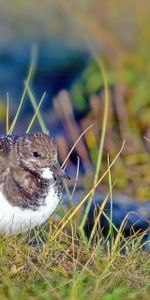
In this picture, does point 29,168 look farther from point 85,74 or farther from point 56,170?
point 85,74

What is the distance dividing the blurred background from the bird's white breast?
1929 mm

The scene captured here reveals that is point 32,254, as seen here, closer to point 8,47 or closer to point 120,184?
point 120,184

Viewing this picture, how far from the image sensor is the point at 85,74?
35.9 ft

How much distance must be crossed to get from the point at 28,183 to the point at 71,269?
65 cm

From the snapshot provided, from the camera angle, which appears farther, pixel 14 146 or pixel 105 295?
pixel 14 146

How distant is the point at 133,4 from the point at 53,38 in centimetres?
85

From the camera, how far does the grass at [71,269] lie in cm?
596

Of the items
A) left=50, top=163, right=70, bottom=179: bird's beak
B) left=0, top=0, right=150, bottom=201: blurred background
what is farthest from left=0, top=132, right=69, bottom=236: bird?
left=0, top=0, right=150, bottom=201: blurred background

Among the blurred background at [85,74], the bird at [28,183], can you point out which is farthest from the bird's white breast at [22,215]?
the blurred background at [85,74]

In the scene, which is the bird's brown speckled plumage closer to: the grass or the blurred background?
the grass

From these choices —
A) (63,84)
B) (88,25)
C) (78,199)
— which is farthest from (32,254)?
(88,25)

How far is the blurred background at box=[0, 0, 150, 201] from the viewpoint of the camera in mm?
9523

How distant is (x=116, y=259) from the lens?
21.1ft

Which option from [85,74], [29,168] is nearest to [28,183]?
[29,168]
